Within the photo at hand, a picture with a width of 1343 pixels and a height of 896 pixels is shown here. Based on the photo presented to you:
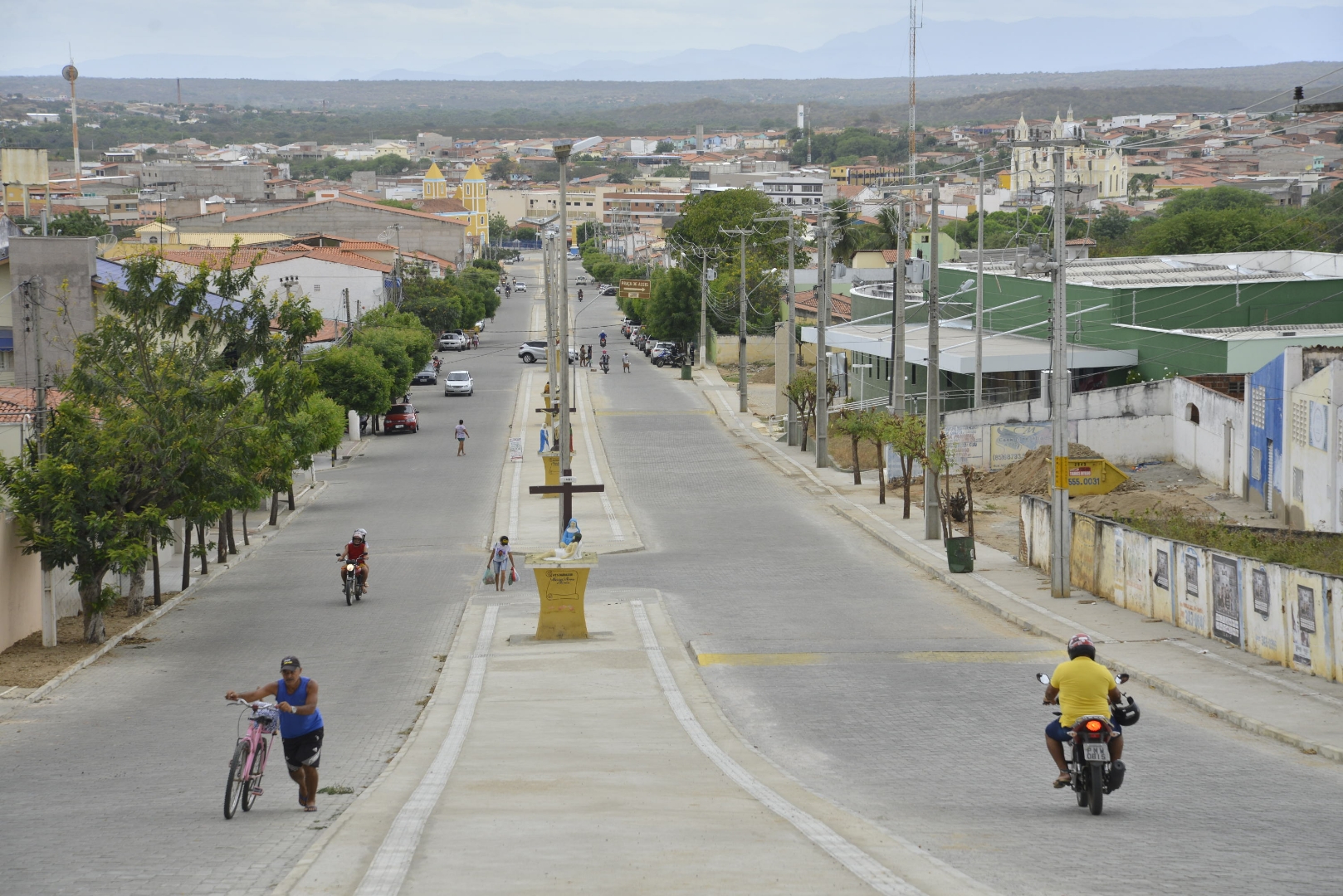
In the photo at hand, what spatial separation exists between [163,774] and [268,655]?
24.7 ft

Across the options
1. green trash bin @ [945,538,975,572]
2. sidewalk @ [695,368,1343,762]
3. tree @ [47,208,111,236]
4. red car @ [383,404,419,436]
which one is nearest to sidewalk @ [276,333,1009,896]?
sidewalk @ [695,368,1343,762]

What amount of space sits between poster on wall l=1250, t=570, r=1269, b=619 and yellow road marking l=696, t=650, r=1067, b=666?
8.41 ft

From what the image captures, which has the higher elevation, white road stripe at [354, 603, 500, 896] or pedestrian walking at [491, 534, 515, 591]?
white road stripe at [354, 603, 500, 896]

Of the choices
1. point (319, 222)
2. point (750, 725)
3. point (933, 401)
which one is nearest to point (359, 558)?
point (750, 725)

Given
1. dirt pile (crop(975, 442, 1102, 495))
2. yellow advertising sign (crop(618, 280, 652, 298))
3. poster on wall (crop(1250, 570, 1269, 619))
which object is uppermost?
yellow advertising sign (crop(618, 280, 652, 298))

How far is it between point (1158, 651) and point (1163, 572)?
237 centimetres

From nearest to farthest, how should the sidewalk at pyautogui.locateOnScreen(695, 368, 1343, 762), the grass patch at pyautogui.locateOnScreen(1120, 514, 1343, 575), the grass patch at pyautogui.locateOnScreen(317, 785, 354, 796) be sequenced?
the grass patch at pyautogui.locateOnScreen(317, 785, 354, 796), the sidewalk at pyautogui.locateOnScreen(695, 368, 1343, 762), the grass patch at pyautogui.locateOnScreen(1120, 514, 1343, 575)

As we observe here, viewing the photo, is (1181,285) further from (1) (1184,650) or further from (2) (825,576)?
(1) (1184,650)

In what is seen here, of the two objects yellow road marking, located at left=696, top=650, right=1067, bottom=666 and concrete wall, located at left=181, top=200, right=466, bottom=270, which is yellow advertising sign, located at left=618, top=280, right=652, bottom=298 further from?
yellow road marking, located at left=696, top=650, right=1067, bottom=666

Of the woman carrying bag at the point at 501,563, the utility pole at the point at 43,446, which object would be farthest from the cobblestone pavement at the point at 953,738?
the utility pole at the point at 43,446

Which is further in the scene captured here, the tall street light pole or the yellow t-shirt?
the tall street light pole

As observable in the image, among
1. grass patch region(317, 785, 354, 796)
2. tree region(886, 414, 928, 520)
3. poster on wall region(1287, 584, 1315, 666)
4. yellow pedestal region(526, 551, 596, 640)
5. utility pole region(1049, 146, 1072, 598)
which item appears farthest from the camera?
tree region(886, 414, 928, 520)

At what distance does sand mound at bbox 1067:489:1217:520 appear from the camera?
101ft

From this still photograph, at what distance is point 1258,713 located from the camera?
51.8 feet
